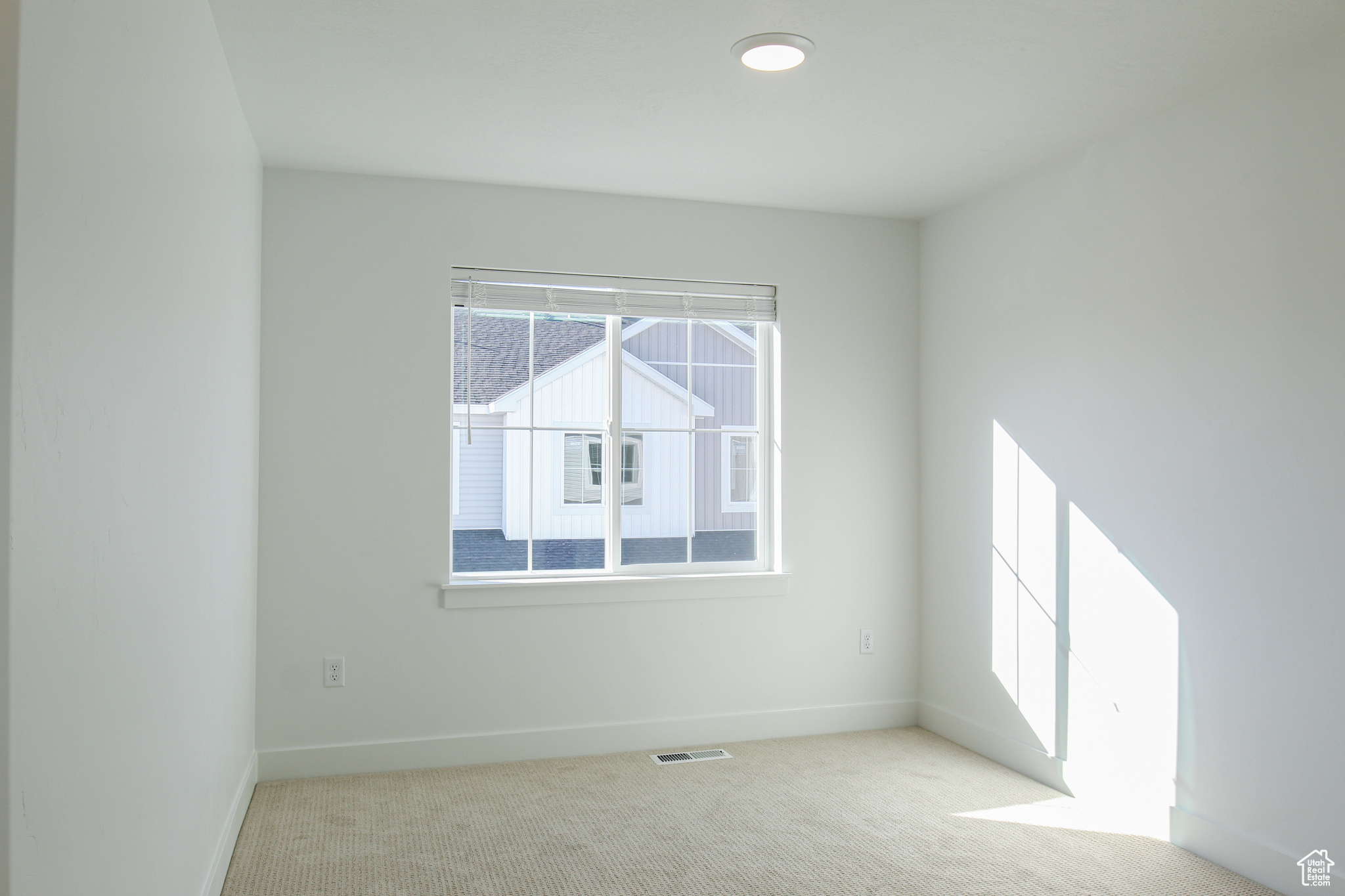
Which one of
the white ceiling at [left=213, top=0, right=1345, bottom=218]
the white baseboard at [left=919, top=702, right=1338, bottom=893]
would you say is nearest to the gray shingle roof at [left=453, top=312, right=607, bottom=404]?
the white ceiling at [left=213, top=0, right=1345, bottom=218]

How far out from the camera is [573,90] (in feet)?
9.40

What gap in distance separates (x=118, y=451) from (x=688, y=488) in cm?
290

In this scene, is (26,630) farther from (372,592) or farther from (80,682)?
(372,592)

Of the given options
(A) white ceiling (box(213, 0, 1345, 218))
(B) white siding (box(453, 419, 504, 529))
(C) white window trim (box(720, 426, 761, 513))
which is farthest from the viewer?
(C) white window trim (box(720, 426, 761, 513))

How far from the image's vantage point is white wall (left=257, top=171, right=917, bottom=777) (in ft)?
11.8

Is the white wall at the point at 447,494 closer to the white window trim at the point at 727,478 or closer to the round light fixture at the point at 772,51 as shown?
the white window trim at the point at 727,478

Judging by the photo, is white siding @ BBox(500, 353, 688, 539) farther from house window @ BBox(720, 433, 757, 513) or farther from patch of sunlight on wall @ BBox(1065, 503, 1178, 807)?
patch of sunlight on wall @ BBox(1065, 503, 1178, 807)

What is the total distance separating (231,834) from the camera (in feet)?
9.27

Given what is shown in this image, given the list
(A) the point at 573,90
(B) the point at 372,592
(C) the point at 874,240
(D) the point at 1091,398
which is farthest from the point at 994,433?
(B) the point at 372,592

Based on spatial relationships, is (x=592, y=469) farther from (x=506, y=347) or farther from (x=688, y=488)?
(x=506, y=347)

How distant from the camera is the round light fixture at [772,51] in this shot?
2473 mm

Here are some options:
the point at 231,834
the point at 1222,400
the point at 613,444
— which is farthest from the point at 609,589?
the point at 1222,400

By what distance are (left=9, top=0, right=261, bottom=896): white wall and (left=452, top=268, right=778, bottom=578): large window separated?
1351mm

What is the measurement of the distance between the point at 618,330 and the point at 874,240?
4.42 ft
